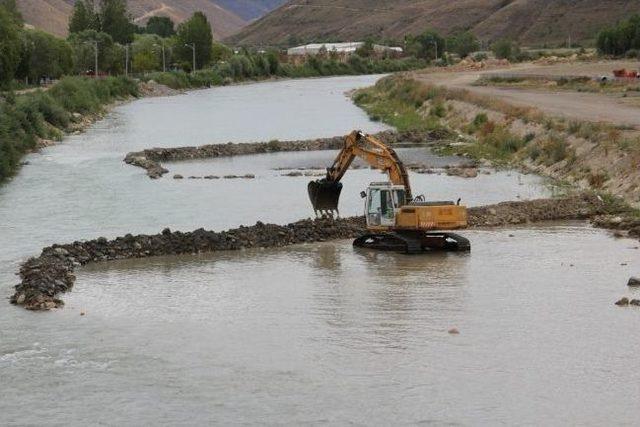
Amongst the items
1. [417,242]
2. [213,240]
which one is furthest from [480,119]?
[213,240]

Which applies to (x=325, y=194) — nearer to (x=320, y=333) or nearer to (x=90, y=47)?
(x=320, y=333)

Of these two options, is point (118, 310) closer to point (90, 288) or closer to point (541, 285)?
point (90, 288)

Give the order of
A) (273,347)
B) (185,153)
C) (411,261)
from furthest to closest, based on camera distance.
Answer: (185,153)
(411,261)
(273,347)

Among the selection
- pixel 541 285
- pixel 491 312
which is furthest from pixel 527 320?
pixel 541 285

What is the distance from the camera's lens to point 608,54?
14850cm

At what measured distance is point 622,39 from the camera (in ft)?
469

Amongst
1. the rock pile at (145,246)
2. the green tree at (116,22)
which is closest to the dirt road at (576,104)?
the rock pile at (145,246)

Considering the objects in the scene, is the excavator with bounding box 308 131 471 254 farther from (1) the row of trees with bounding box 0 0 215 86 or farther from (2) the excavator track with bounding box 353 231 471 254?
(1) the row of trees with bounding box 0 0 215 86

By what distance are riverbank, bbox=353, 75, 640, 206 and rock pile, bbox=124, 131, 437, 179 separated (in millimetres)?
3061

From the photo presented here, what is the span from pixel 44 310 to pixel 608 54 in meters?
133

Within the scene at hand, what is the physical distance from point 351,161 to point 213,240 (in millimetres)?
4213

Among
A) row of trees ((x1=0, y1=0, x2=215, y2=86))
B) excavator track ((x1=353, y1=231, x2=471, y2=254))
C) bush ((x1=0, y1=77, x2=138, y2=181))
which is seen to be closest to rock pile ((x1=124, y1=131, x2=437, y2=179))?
bush ((x1=0, y1=77, x2=138, y2=181))

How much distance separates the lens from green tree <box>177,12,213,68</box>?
589 feet

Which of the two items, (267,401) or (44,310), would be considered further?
(44,310)
